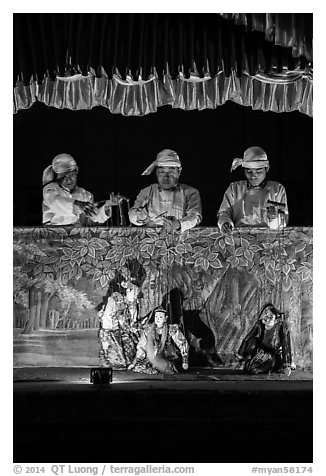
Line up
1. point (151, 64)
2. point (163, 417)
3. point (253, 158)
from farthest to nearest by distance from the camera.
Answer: point (253, 158) → point (151, 64) → point (163, 417)

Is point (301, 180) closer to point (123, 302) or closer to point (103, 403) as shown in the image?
point (123, 302)

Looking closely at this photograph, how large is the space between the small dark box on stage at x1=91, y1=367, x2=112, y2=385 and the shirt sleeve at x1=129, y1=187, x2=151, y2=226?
126cm

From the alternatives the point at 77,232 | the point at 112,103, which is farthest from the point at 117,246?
the point at 112,103

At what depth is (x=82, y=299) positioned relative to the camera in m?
7.87

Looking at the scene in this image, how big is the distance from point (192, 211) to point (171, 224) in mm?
211

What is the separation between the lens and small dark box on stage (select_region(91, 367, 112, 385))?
771 cm

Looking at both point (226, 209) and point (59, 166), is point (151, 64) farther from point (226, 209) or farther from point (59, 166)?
point (226, 209)

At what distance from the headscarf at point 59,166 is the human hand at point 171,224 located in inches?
35.2

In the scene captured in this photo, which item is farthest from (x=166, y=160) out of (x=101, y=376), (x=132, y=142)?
(x=101, y=376)

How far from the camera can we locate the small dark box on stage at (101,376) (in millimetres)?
7711

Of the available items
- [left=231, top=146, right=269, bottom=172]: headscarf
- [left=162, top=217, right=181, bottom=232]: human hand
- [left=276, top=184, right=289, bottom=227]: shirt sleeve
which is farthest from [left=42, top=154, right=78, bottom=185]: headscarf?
[left=276, top=184, right=289, bottom=227]: shirt sleeve

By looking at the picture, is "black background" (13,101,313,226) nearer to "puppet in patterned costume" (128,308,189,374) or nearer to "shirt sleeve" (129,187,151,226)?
"shirt sleeve" (129,187,151,226)

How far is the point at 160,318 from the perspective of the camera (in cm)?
784

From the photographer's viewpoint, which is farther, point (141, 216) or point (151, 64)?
point (141, 216)
